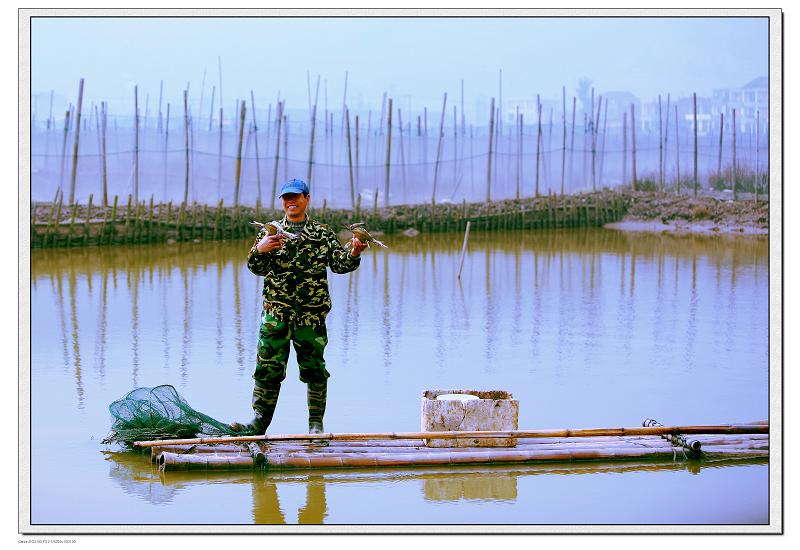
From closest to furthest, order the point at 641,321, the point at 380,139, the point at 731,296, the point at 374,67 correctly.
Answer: the point at 641,321 < the point at 731,296 < the point at 374,67 < the point at 380,139

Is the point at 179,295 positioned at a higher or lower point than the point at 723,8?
lower

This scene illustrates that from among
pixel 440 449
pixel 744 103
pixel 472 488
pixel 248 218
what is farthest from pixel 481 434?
pixel 744 103

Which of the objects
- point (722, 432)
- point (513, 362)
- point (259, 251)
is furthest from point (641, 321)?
point (259, 251)

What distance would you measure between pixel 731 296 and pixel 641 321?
5.62ft

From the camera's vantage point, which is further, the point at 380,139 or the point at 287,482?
the point at 380,139

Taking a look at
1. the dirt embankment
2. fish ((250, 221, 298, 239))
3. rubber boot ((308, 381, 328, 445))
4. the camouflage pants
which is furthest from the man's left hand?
the dirt embankment

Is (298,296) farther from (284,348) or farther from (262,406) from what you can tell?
(262,406)

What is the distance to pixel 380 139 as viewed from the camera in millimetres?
27109

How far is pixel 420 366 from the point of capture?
9.21 m

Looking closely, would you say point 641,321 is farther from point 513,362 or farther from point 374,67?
point 374,67

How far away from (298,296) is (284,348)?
0.81 ft

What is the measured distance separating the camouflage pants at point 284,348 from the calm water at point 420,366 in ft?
1.74

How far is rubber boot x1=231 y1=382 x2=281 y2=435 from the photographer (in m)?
6.62

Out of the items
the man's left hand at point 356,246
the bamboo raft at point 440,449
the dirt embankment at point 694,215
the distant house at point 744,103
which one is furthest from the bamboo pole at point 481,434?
the dirt embankment at point 694,215
